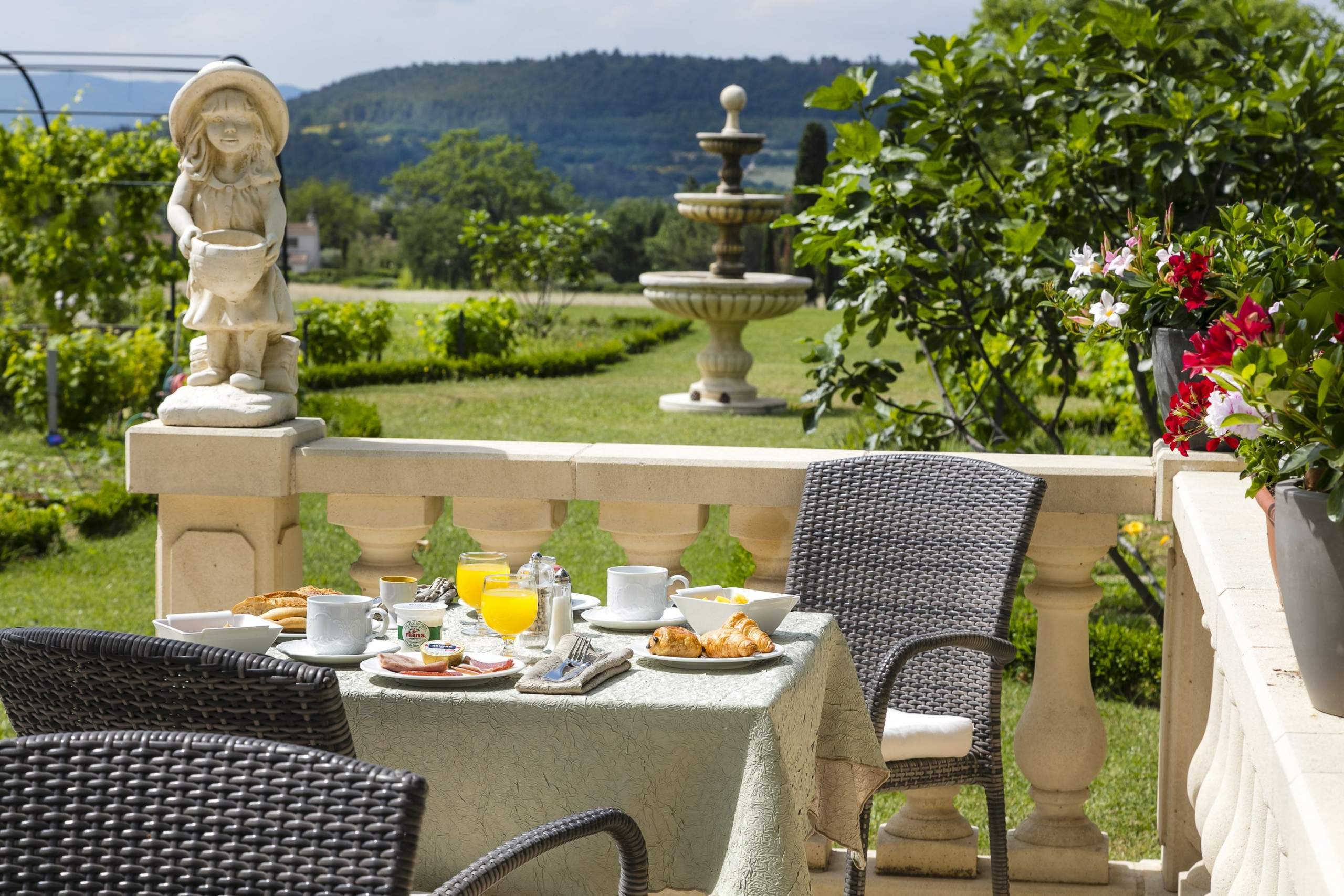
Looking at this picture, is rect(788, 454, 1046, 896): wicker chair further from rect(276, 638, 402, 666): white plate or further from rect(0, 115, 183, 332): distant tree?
rect(0, 115, 183, 332): distant tree

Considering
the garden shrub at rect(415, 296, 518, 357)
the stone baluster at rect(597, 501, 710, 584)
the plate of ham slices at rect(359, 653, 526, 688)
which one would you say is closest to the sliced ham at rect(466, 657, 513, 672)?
A: the plate of ham slices at rect(359, 653, 526, 688)

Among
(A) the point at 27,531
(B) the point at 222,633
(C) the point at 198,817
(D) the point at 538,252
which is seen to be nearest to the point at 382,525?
(B) the point at 222,633

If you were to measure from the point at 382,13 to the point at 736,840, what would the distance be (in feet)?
328

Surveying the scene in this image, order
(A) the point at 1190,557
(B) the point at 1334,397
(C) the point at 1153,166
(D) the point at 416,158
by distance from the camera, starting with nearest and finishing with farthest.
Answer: (B) the point at 1334,397, (A) the point at 1190,557, (C) the point at 1153,166, (D) the point at 416,158

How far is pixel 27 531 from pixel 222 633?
686 cm

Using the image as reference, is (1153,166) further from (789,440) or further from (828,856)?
(789,440)

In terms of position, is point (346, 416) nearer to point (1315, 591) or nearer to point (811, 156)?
point (1315, 591)

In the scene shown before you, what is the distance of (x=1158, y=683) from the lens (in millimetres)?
5785

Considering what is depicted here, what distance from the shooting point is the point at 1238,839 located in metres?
2.14

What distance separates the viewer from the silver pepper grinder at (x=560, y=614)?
7.68 ft

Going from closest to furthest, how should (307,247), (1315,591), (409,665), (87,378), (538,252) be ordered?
(1315,591) < (409,665) < (87,378) < (538,252) < (307,247)

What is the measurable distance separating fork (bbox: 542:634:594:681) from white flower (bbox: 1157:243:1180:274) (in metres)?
1.35

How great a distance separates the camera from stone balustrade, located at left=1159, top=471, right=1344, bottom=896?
125cm

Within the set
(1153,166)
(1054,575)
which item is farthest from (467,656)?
(1153,166)
